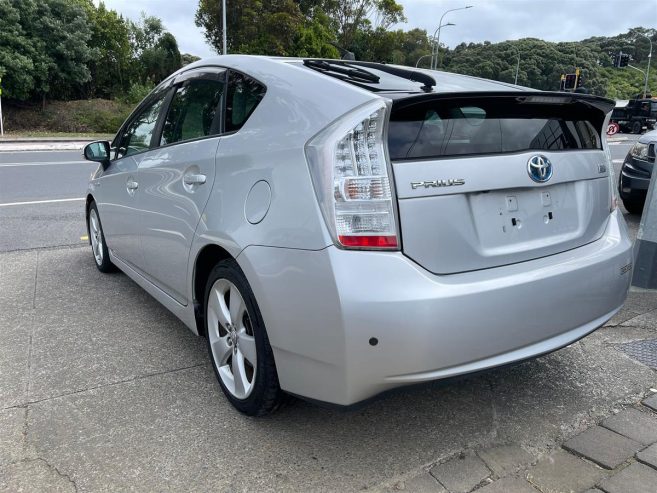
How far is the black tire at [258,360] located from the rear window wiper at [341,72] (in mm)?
936

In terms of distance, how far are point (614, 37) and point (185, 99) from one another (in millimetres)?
121733

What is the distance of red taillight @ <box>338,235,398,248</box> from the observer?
1.91 metres

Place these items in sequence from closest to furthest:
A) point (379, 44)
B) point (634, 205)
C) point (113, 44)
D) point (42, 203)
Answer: point (634, 205), point (42, 203), point (113, 44), point (379, 44)

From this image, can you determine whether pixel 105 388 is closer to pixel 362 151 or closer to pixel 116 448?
pixel 116 448

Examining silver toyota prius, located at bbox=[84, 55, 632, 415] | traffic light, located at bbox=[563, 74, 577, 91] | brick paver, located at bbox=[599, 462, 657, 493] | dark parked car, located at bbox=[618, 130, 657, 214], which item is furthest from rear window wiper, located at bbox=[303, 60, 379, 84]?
traffic light, located at bbox=[563, 74, 577, 91]

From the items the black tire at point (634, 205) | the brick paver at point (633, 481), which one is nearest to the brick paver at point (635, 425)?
the brick paver at point (633, 481)

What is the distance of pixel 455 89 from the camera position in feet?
7.34

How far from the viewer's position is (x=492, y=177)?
6.94 feet

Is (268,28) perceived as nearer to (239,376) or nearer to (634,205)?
(634,205)

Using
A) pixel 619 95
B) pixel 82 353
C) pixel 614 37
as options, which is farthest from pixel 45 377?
pixel 614 37

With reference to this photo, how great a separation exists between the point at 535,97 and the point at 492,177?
460 mm

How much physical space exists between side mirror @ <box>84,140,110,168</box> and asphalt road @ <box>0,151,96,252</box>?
2.14 m

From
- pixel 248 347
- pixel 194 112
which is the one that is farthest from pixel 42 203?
pixel 248 347

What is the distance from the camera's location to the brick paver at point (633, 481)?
6.86 feet
